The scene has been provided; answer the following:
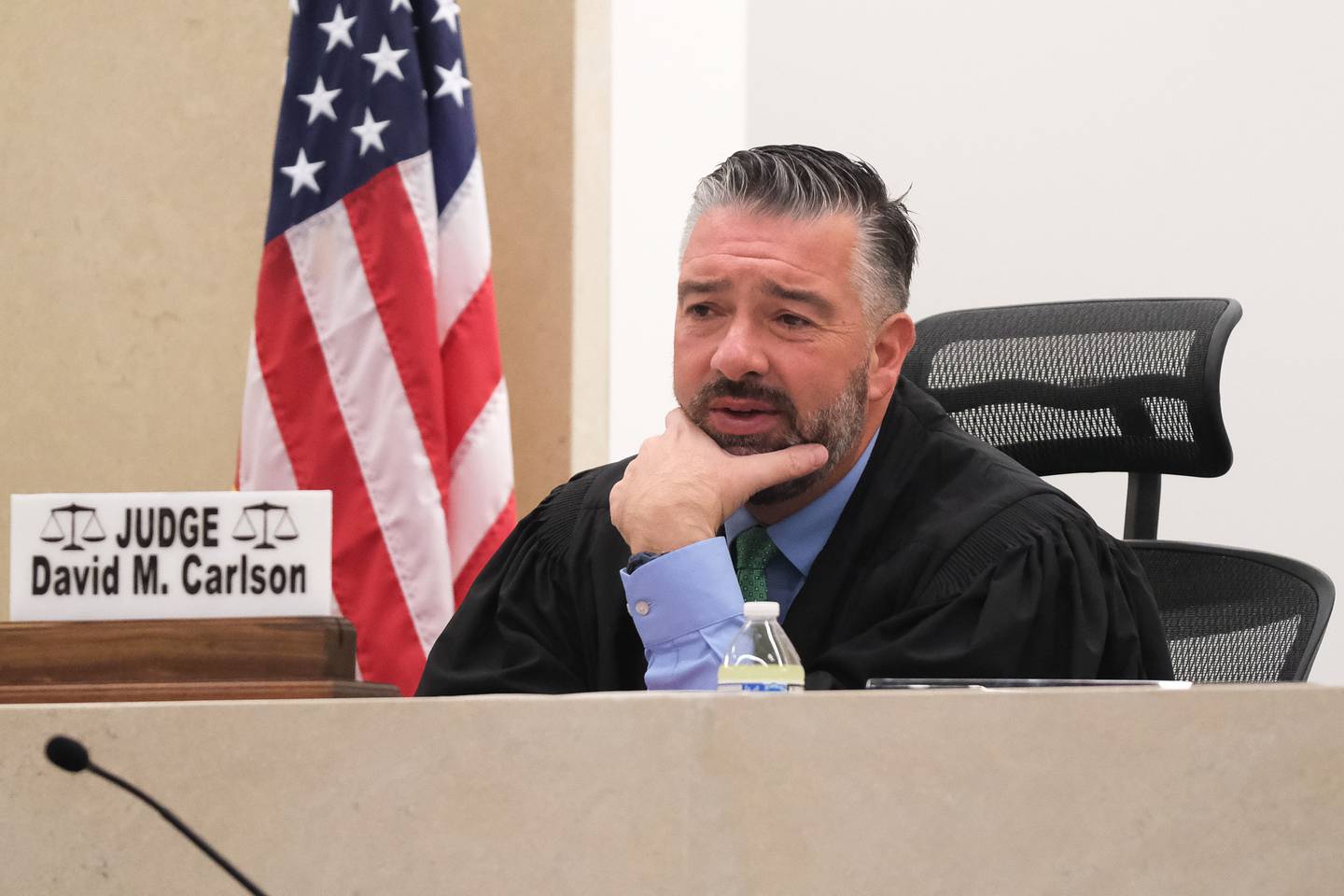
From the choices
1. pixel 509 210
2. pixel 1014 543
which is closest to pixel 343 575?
pixel 509 210

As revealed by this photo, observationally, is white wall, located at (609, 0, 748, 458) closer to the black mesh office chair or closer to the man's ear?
the black mesh office chair

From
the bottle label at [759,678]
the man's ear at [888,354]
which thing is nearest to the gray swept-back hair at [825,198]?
the man's ear at [888,354]

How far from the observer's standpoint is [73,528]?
3.74 ft

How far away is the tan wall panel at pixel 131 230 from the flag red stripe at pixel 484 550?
66 centimetres

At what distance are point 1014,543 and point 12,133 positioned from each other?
2.36 m

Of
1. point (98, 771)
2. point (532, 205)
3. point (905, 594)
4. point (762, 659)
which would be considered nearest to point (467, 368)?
point (532, 205)

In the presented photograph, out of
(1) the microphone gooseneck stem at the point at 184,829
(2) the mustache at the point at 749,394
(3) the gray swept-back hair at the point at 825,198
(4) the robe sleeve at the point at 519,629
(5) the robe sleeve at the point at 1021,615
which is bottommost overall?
(4) the robe sleeve at the point at 519,629

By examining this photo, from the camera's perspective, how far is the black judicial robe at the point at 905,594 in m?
1.54

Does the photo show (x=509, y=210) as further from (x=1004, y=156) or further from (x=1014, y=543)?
(x=1014, y=543)

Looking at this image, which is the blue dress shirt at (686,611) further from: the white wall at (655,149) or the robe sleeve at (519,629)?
the white wall at (655,149)

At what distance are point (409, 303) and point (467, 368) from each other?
149 mm

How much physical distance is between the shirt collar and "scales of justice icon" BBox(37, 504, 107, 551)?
75 cm

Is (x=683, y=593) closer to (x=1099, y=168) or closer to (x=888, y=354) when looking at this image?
(x=888, y=354)

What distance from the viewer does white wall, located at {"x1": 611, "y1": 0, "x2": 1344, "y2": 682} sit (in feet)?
9.69
